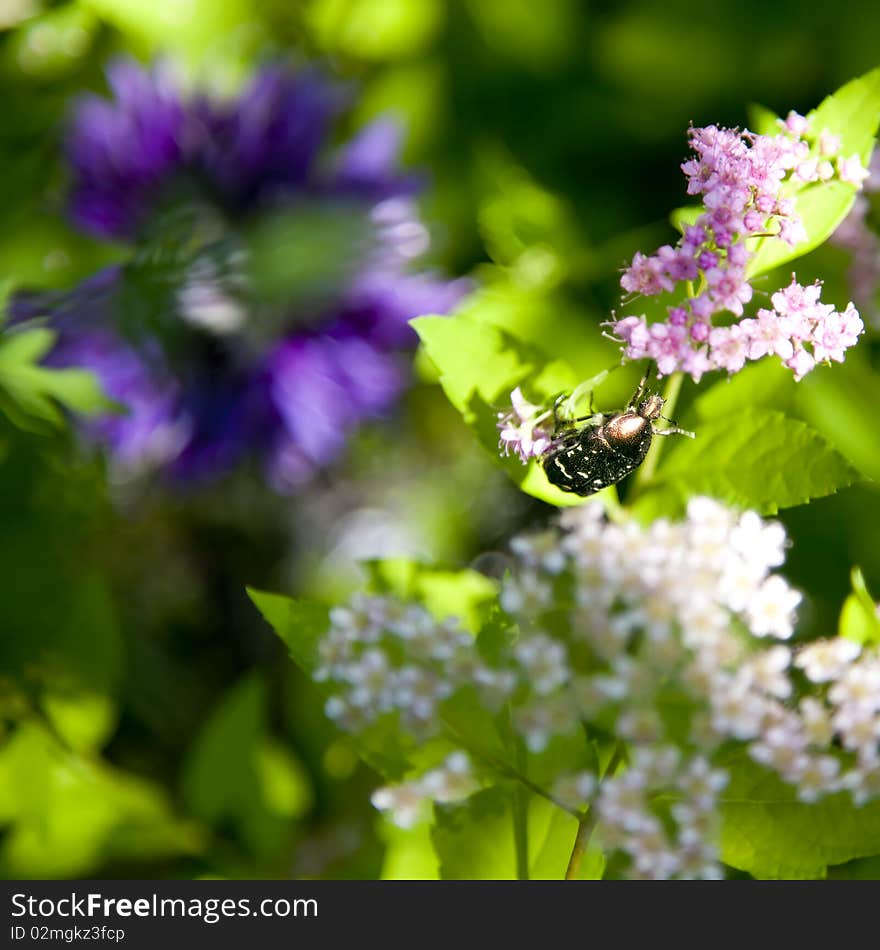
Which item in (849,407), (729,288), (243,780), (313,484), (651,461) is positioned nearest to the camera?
(729,288)

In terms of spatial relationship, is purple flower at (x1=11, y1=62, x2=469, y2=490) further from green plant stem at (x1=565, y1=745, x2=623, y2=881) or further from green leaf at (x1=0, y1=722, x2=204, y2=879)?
green plant stem at (x1=565, y1=745, x2=623, y2=881)

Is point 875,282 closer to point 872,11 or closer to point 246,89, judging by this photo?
point 872,11

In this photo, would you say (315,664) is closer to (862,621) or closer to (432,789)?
(432,789)

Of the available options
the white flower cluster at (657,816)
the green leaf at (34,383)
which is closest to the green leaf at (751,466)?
the white flower cluster at (657,816)

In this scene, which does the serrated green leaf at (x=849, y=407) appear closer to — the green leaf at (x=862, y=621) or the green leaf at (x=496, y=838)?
the green leaf at (x=862, y=621)

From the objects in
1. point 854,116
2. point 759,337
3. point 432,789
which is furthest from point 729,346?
point 432,789

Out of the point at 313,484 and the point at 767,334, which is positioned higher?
the point at 313,484
